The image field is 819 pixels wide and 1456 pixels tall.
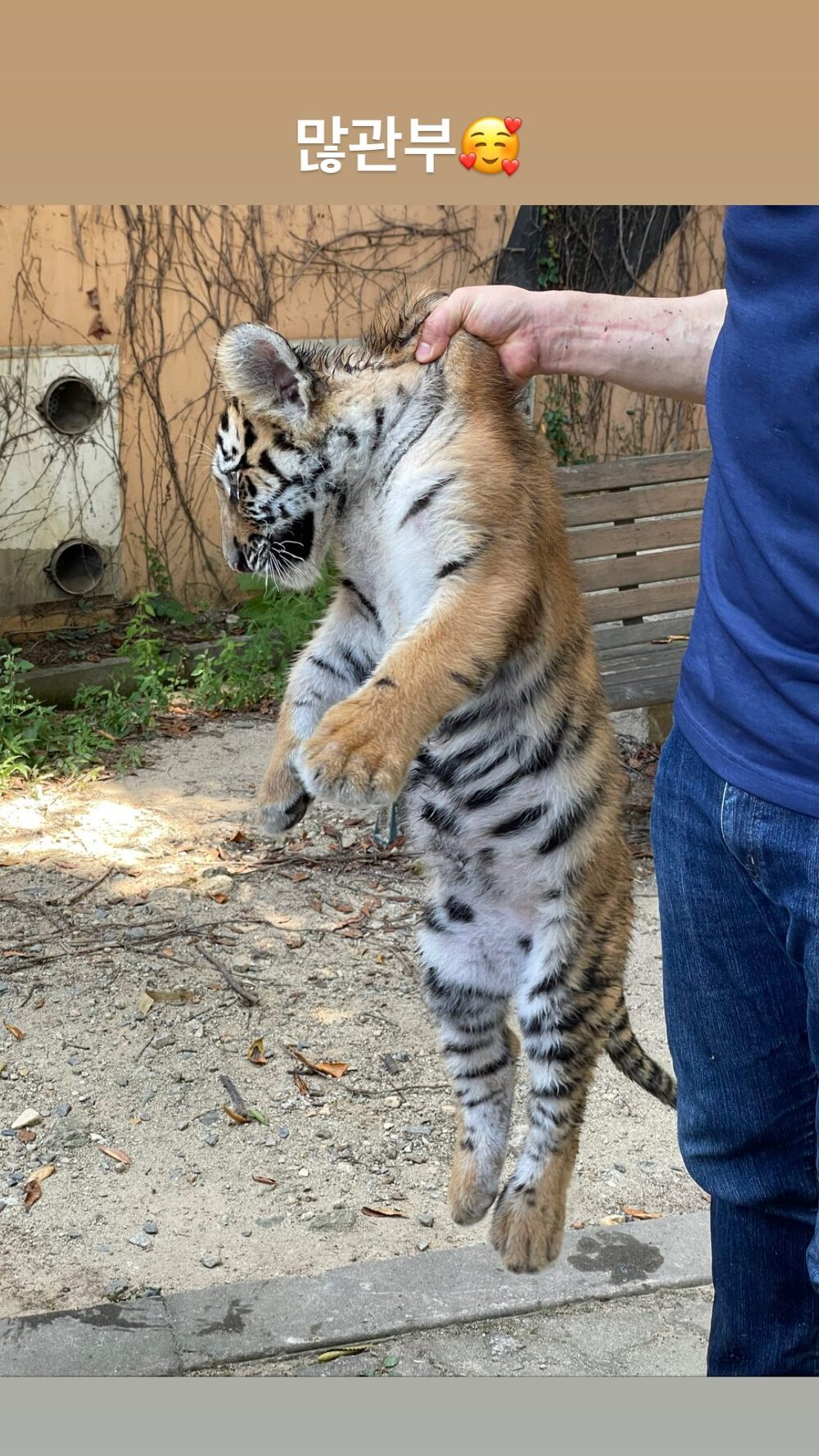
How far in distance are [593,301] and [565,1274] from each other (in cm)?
216

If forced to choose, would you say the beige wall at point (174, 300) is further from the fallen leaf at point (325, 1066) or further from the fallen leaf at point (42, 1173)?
the fallen leaf at point (42, 1173)

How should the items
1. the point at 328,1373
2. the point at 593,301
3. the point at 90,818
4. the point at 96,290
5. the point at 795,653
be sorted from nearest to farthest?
the point at 795,653 → the point at 593,301 → the point at 328,1373 → the point at 90,818 → the point at 96,290

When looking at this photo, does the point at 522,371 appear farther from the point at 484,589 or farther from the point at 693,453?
the point at 693,453

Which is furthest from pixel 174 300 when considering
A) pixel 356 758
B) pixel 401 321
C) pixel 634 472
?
pixel 356 758

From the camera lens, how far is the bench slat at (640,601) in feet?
16.5

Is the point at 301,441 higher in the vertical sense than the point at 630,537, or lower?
higher

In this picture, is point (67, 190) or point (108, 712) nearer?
point (67, 190)

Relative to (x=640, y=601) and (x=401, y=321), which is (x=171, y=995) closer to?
(x=640, y=601)

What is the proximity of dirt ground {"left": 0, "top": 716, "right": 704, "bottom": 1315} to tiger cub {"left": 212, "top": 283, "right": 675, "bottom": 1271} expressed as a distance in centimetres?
127

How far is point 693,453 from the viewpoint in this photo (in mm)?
5078

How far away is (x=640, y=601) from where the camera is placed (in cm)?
509

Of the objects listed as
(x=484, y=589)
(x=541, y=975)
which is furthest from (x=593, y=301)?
(x=541, y=975)

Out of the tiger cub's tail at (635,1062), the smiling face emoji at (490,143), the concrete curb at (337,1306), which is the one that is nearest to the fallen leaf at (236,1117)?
the concrete curb at (337,1306)

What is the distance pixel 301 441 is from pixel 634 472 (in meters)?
2.99
